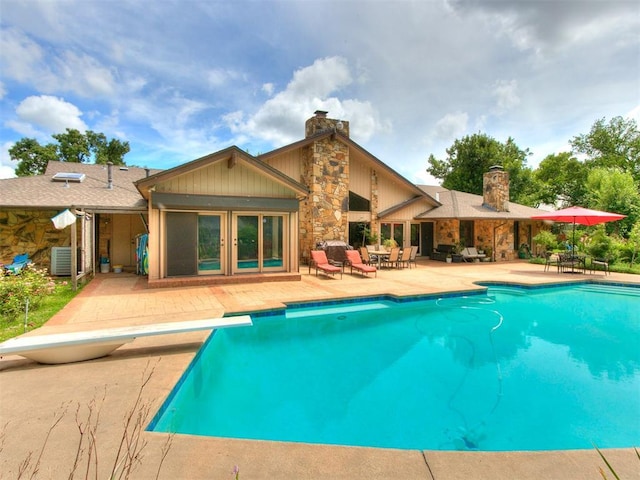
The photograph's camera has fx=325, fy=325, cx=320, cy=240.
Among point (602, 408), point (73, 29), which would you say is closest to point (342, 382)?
point (602, 408)

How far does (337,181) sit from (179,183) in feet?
25.9

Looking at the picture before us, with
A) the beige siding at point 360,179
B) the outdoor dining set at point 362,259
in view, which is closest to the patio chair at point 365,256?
the outdoor dining set at point 362,259

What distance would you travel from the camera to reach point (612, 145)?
34.8m

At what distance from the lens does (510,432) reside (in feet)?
12.4

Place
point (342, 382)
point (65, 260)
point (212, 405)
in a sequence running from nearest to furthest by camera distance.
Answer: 1. point (212, 405)
2. point (342, 382)
3. point (65, 260)

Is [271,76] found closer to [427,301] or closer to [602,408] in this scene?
[427,301]

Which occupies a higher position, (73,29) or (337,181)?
(73,29)

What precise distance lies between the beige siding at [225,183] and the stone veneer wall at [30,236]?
19.7 ft

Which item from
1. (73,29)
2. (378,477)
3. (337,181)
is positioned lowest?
(378,477)

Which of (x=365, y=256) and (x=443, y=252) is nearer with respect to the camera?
(x=365, y=256)

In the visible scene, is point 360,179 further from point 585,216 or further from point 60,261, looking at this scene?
point 60,261

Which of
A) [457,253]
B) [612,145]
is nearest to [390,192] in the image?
[457,253]

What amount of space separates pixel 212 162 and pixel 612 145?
→ 43202mm

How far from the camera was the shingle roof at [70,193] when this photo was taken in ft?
36.0
